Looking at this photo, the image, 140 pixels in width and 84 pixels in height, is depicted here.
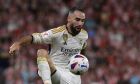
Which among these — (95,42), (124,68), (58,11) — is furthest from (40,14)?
(124,68)

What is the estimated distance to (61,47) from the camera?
39.1ft

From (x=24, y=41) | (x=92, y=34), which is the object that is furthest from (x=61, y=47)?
(x=92, y=34)

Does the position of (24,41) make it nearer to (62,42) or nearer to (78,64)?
(62,42)

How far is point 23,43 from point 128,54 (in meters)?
8.82

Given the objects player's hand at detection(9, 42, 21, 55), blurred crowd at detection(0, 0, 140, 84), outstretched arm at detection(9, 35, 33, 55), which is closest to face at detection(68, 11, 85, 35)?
outstretched arm at detection(9, 35, 33, 55)

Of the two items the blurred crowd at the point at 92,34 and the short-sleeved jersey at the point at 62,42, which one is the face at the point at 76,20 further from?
the blurred crowd at the point at 92,34

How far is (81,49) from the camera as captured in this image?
40.1ft

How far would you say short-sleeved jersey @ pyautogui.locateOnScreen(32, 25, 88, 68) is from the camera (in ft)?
38.5

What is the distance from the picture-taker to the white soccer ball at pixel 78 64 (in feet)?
38.0

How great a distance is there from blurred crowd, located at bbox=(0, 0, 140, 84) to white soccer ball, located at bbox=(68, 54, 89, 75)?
19.0 ft

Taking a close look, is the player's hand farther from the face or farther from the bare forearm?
the face

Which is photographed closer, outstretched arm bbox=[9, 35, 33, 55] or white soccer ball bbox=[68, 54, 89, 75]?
outstretched arm bbox=[9, 35, 33, 55]

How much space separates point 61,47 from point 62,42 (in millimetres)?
102

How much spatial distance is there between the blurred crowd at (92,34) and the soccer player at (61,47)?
5476 millimetres
